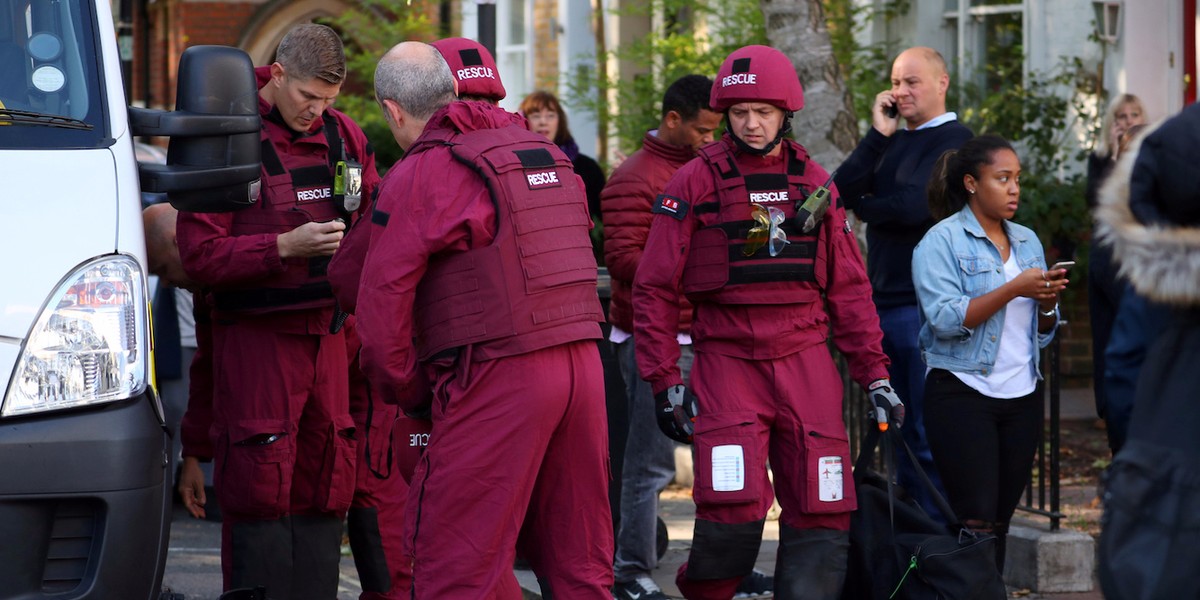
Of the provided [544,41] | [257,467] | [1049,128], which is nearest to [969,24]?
[1049,128]

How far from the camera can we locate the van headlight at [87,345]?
3.97 meters

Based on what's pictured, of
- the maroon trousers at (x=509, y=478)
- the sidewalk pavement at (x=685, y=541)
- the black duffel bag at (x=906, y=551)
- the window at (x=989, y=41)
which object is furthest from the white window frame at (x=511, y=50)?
the maroon trousers at (x=509, y=478)

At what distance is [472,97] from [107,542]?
1601 millimetres

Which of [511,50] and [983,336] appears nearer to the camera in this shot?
[983,336]

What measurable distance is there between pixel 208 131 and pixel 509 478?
1.29 metres

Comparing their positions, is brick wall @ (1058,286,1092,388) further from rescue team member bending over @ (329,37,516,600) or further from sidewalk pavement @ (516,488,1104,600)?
rescue team member bending over @ (329,37,516,600)

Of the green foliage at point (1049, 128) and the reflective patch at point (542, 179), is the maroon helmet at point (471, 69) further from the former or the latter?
the green foliage at point (1049, 128)

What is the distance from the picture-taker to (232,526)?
210 inches

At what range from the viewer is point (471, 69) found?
462 cm

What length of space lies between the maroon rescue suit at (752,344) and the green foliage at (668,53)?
6.10m

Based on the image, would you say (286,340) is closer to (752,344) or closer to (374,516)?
(374,516)

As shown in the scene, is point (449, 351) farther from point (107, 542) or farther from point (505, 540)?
point (107, 542)

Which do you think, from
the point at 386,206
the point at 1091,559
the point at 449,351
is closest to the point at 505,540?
A: the point at 449,351

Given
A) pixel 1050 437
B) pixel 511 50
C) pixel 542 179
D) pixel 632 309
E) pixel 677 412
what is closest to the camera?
pixel 542 179
